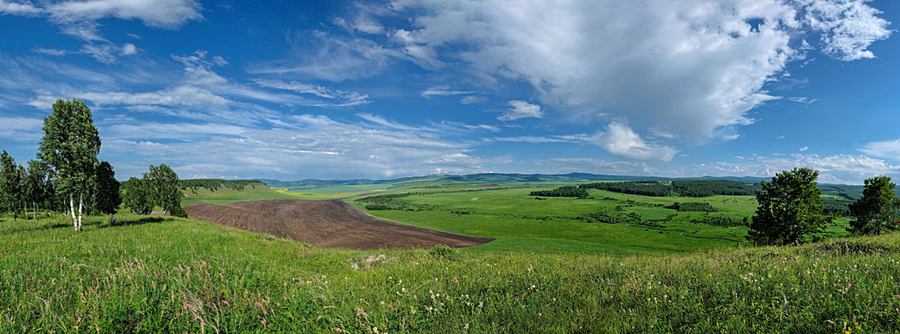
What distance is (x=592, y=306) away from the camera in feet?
15.4

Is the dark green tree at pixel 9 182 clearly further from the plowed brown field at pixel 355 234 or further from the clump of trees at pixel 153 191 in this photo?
the plowed brown field at pixel 355 234

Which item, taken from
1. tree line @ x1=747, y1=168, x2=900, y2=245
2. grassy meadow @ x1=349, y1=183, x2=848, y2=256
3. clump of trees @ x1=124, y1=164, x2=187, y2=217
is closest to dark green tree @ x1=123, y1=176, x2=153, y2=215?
clump of trees @ x1=124, y1=164, x2=187, y2=217

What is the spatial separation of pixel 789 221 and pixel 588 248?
27.9 metres

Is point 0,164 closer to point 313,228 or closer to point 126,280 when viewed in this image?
point 313,228

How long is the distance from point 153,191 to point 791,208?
86411mm

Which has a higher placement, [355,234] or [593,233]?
[355,234]

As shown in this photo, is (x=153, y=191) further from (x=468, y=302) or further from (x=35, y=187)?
(x=468, y=302)

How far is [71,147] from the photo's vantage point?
20.4 metres

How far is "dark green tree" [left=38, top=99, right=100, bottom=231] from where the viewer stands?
1973 centimetres

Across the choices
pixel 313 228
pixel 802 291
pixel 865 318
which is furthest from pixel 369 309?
pixel 313 228

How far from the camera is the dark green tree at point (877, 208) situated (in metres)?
38.8

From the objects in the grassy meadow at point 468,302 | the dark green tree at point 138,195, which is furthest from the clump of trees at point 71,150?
the dark green tree at point 138,195

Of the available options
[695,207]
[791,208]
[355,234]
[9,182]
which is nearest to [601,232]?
[791,208]

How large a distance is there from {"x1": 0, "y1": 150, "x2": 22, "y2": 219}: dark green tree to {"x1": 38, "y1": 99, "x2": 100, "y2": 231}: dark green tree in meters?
58.4
